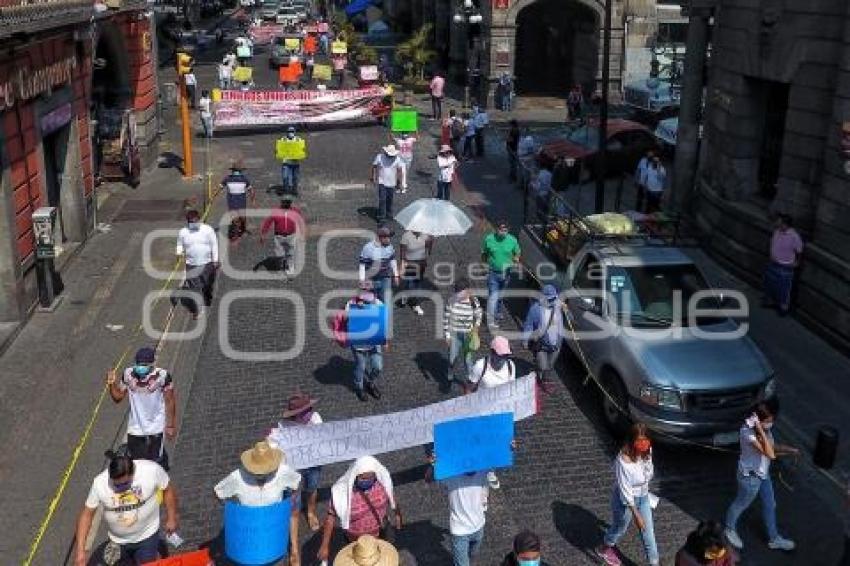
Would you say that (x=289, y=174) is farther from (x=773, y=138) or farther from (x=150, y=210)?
(x=773, y=138)

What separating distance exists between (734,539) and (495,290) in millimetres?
6378

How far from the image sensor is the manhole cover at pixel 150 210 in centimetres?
2133

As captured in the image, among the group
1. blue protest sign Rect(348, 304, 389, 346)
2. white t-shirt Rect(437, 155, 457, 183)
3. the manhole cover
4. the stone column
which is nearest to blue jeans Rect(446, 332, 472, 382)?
blue protest sign Rect(348, 304, 389, 346)

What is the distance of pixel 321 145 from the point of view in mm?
29797

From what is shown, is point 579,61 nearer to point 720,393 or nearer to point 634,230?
point 634,230

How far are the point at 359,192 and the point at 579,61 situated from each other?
1902cm

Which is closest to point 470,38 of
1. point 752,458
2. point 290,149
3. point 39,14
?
point 290,149

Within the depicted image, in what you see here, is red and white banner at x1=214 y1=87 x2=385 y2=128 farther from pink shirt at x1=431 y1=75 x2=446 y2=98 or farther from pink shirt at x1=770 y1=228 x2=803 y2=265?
pink shirt at x1=770 y1=228 x2=803 y2=265

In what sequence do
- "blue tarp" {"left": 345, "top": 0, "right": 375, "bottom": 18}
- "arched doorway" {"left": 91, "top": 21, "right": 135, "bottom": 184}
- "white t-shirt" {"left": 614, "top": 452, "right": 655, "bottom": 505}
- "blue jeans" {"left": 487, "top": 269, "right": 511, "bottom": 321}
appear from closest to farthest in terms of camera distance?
1. "white t-shirt" {"left": 614, "top": 452, "right": 655, "bottom": 505}
2. "blue jeans" {"left": 487, "top": 269, "right": 511, "bottom": 321}
3. "arched doorway" {"left": 91, "top": 21, "right": 135, "bottom": 184}
4. "blue tarp" {"left": 345, "top": 0, "right": 375, "bottom": 18}

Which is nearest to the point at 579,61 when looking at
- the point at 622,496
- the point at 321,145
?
the point at 321,145

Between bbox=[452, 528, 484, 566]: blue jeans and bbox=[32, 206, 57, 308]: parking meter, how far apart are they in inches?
394

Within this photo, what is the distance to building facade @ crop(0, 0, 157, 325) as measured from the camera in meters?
14.7

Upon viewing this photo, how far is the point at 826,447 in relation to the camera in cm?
985

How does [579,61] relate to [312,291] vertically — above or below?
above
